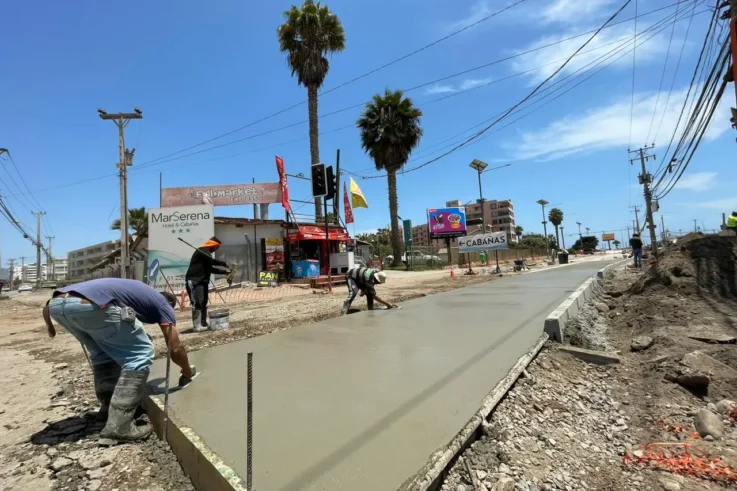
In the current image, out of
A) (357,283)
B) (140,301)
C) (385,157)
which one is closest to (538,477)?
(140,301)

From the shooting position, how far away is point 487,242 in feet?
72.1

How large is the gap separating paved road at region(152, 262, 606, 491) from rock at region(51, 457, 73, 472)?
0.69m

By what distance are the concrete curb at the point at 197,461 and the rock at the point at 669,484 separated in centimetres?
261

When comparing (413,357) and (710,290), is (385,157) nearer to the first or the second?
(710,290)

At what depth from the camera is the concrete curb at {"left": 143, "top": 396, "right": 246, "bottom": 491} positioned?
6.60ft

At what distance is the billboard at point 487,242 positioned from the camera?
71.0 ft

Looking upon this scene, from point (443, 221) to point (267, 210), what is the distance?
26.2 metres

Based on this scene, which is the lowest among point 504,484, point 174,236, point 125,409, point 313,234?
point 504,484

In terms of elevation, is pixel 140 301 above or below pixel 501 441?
above

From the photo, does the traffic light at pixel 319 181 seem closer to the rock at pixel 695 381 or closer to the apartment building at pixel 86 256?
the rock at pixel 695 381

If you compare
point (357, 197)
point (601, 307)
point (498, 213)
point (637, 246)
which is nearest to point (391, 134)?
point (357, 197)

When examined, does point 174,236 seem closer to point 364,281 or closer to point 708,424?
point 364,281

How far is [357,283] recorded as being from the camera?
309 inches

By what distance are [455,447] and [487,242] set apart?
2071 centimetres
